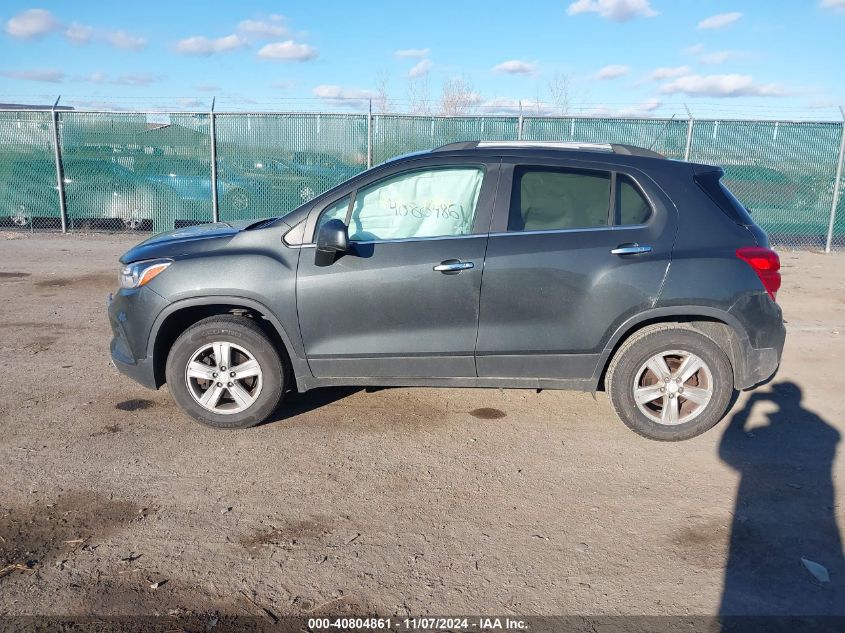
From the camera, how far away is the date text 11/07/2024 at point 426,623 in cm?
291

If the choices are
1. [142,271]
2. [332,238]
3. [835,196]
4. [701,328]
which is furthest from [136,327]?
[835,196]

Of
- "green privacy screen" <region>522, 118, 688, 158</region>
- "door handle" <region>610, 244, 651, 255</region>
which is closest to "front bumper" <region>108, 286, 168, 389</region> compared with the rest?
"door handle" <region>610, 244, 651, 255</region>

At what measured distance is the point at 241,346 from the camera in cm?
470

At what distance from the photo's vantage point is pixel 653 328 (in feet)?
15.3

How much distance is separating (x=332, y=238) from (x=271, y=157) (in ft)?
34.0

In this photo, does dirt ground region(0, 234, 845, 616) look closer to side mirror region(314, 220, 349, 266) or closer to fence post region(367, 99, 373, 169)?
side mirror region(314, 220, 349, 266)

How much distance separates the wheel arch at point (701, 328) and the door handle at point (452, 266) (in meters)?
1.06

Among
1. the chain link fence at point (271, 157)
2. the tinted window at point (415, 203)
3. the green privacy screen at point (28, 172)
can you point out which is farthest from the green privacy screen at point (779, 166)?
the green privacy screen at point (28, 172)

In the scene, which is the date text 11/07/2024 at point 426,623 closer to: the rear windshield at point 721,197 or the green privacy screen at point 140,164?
the rear windshield at point 721,197

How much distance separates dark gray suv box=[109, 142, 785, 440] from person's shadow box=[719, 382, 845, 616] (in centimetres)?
47

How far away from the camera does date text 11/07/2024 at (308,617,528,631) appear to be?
9.53ft

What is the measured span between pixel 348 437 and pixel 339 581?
1.65 meters

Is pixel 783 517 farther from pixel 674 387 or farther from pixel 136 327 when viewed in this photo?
pixel 136 327

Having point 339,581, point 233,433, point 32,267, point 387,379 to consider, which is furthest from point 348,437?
point 32,267
